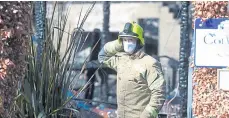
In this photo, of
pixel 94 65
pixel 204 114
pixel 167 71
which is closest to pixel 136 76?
pixel 204 114

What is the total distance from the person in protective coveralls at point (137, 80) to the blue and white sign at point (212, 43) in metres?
0.39

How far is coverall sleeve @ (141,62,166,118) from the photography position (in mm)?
5045

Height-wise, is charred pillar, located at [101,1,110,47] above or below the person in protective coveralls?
above

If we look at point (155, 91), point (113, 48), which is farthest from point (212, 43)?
point (113, 48)

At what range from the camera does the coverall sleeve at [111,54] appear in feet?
17.9

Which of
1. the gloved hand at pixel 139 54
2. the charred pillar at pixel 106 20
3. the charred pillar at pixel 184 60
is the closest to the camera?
the gloved hand at pixel 139 54

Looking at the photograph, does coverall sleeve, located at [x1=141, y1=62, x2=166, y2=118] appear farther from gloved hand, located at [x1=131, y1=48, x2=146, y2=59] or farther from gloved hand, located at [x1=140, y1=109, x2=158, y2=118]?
gloved hand, located at [x1=131, y1=48, x2=146, y2=59]

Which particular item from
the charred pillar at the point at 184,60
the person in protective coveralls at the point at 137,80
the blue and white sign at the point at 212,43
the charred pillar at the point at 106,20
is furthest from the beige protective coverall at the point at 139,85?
the charred pillar at the point at 106,20

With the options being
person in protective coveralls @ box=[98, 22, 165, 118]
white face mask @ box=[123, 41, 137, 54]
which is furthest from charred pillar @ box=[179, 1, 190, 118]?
white face mask @ box=[123, 41, 137, 54]

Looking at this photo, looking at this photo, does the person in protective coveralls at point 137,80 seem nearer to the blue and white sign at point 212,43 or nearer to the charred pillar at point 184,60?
the blue and white sign at point 212,43

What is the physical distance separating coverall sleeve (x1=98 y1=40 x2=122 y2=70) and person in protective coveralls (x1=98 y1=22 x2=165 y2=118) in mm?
79

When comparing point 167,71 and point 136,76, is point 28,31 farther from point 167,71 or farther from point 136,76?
point 167,71

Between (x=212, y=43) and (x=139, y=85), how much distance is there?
2.45 feet

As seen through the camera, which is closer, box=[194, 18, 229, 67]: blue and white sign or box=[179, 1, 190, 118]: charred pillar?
box=[194, 18, 229, 67]: blue and white sign
